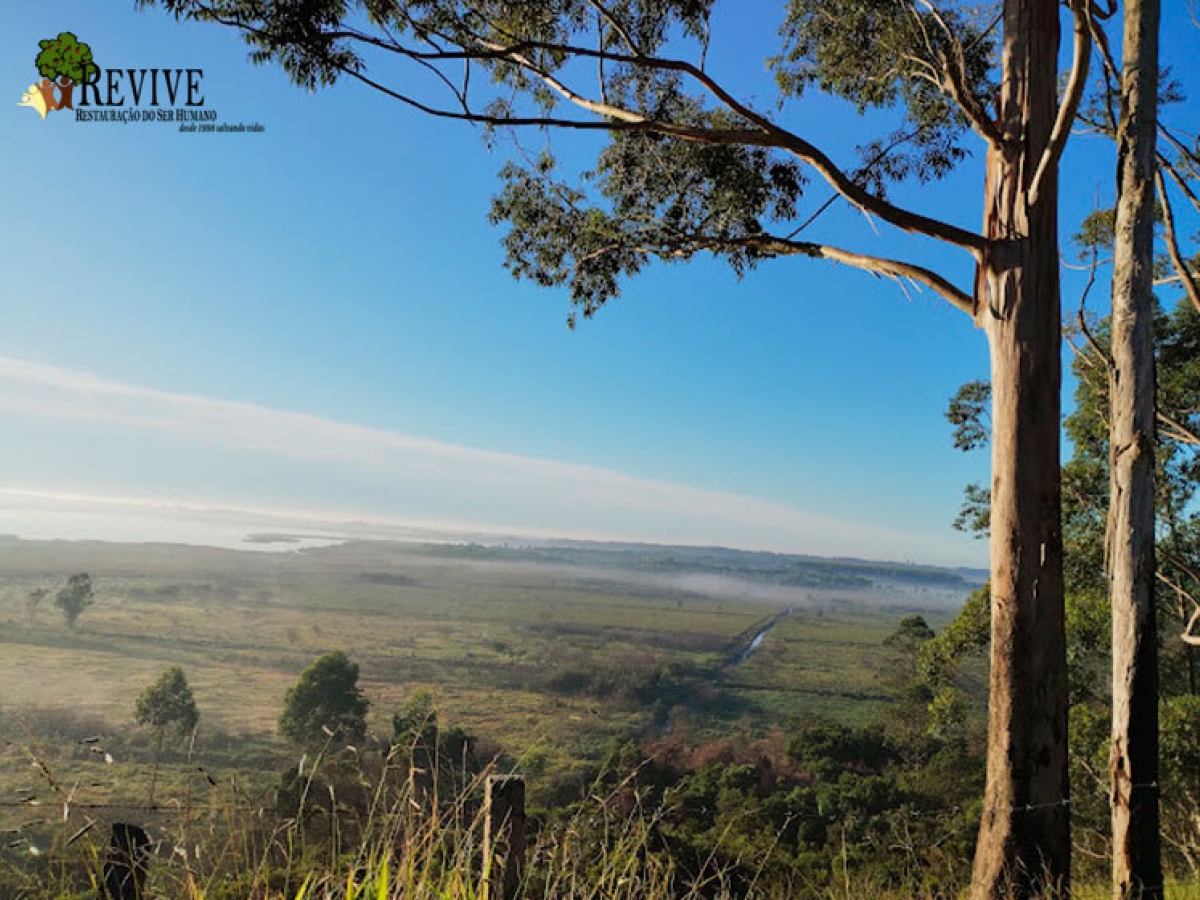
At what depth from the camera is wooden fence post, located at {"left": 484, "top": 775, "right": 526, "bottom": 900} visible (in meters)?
2.19

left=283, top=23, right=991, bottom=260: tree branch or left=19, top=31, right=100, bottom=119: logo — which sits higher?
left=19, top=31, right=100, bottom=119: logo

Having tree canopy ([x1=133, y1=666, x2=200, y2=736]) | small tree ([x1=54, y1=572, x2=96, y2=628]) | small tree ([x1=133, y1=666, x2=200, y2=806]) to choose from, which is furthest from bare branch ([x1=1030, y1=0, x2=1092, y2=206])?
small tree ([x1=54, y1=572, x2=96, y2=628])

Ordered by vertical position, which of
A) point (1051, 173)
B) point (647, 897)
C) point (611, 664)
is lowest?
point (611, 664)

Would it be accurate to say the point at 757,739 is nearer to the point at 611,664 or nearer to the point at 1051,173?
the point at 611,664

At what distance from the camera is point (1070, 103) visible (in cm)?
355

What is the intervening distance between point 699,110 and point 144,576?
45.5 meters

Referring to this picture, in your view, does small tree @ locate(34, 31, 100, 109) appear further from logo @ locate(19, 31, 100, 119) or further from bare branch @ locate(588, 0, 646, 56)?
bare branch @ locate(588, 0, 646, 56)

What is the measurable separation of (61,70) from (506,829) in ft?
20.4

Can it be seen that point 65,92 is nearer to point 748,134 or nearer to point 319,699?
point 748,134

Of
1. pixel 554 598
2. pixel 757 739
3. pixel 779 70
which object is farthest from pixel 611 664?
pixel 779 70

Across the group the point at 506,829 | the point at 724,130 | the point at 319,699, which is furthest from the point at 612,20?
the point at 319,699

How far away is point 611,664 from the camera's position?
42.5m

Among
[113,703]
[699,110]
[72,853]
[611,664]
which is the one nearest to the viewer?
[72,853]

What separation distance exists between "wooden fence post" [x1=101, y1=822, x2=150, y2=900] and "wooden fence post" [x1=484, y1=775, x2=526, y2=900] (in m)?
0.89
